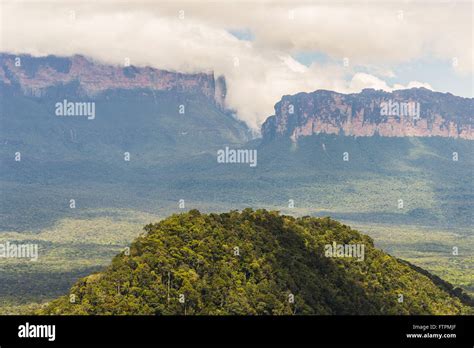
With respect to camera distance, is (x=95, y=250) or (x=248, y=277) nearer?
(x=248, y=277)

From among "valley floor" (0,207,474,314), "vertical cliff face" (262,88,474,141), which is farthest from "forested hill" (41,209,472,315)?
"vertical cliff face" (262,88,474,141)

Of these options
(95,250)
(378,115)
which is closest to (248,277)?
(95,250)

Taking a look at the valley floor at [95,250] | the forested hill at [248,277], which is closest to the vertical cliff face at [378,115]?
the valley floor at [95,250]

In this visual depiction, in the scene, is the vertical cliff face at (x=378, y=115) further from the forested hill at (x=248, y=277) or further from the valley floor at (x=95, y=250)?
the forested hill at (x=248, y=277)

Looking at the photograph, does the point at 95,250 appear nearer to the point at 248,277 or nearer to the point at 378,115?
the point at 248,277

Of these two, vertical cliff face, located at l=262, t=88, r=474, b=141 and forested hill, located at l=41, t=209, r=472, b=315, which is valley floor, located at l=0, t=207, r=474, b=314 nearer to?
forested hill, located at l=41, t=209, r=472, b=315
